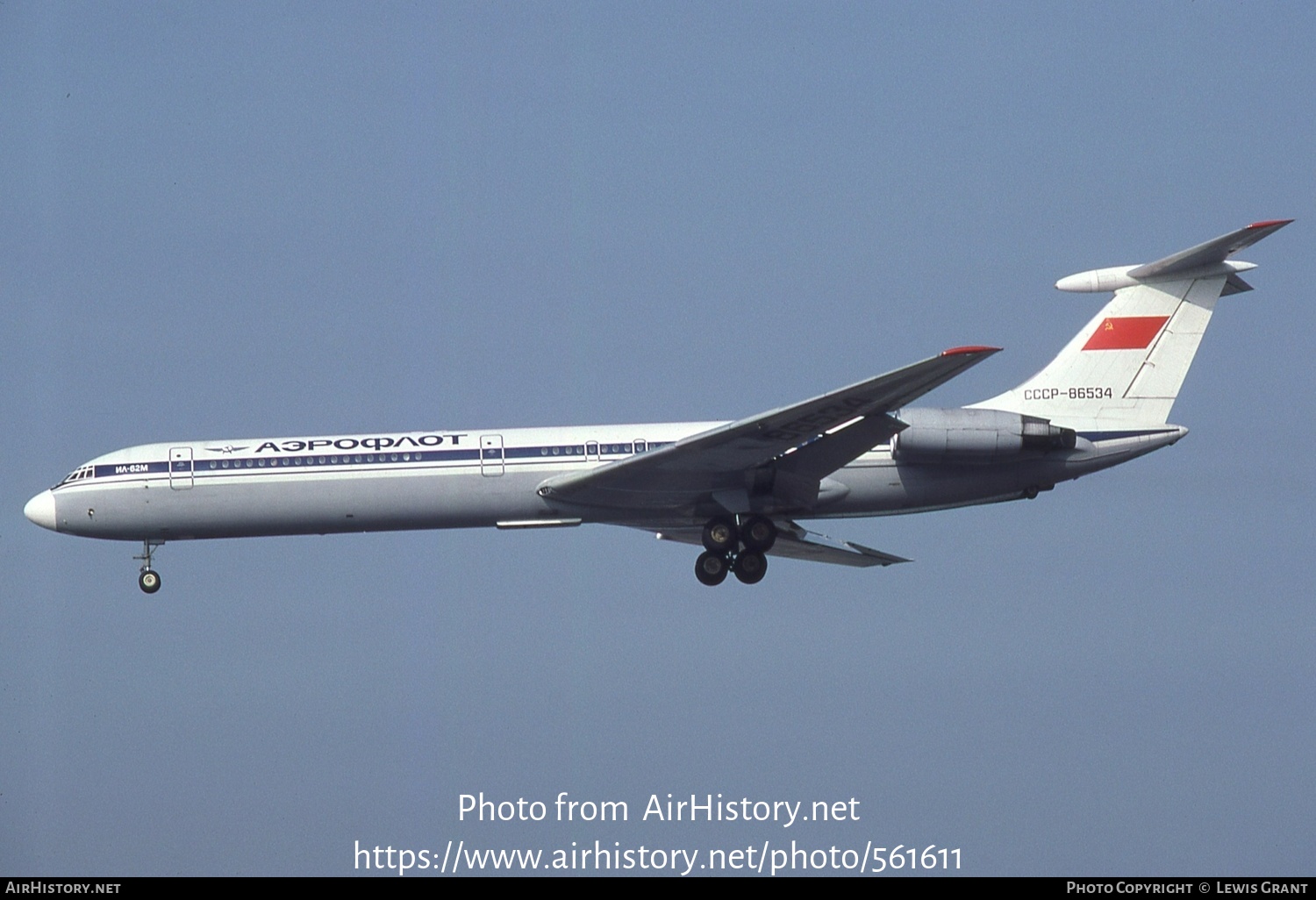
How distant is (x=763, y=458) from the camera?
31.2m

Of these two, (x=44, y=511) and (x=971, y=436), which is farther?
(x=44, y=511)

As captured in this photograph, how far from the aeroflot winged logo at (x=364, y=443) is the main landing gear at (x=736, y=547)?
5129mm

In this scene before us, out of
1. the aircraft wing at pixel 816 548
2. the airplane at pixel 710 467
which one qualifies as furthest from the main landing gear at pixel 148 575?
the aircraft wing at pixel 816 548

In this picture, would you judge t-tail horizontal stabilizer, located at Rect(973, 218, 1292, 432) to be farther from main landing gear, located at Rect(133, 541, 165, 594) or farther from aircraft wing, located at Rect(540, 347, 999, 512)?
main landing gear, located at Rect(133, 541, 165, 594)

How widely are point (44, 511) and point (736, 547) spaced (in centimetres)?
1351

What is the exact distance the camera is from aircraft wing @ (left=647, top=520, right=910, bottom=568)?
35031 mm

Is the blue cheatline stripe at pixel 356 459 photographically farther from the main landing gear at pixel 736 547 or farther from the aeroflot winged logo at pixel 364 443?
the main landing gear at pixel 736 547

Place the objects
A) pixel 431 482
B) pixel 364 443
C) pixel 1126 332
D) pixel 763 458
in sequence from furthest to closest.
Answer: pixel 1126 332, pixel 364 443, pixel 431 482, pixel 763 458

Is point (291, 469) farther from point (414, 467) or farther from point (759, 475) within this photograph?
point (759, 475)

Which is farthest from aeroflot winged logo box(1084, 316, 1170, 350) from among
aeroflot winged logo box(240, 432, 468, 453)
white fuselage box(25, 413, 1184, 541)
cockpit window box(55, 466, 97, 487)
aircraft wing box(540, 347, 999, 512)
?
cockpit window box(55, 466, 97, 487)

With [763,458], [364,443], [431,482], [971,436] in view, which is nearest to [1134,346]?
[971,436]

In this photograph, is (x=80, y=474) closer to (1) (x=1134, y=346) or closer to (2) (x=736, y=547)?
(2) (x=736, y=547)
